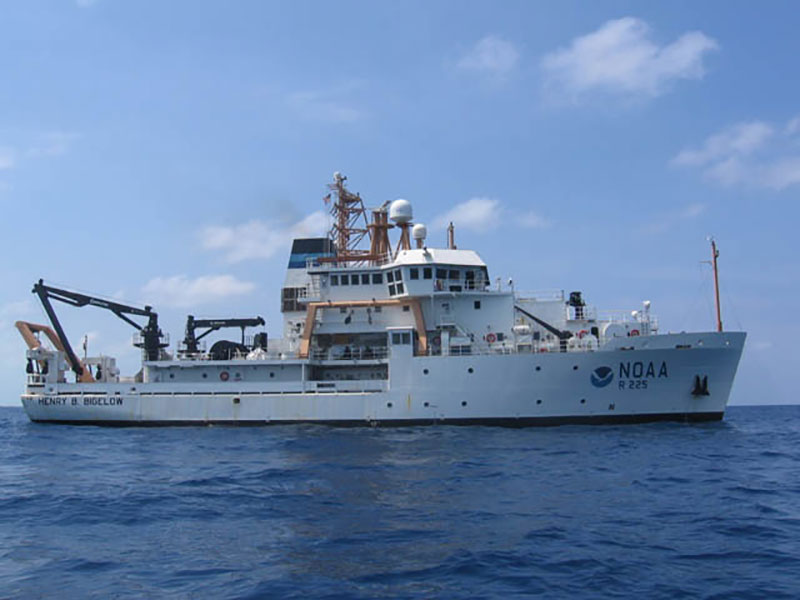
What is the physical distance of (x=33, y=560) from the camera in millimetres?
8516

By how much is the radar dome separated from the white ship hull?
6.38 meters

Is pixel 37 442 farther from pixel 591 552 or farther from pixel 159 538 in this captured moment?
pixel 591 552

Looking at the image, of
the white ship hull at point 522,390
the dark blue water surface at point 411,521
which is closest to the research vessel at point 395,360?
the white ship hull at point 522,390

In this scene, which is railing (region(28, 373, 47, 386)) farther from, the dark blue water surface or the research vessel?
the dark blue water surface

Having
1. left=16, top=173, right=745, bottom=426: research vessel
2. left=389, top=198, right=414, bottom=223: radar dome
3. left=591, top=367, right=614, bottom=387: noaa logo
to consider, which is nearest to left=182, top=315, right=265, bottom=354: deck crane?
left=16, top=173, right=745, bottom=426: research vessel

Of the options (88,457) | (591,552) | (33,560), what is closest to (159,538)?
(33,560)

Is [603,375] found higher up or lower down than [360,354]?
lower down

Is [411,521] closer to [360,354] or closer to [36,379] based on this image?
[360,354]

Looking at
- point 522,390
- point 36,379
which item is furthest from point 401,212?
point 36,379

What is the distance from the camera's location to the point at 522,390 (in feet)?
75.6

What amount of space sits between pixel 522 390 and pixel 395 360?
14.9ft

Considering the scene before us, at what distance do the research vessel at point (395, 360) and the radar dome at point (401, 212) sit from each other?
0.04 m

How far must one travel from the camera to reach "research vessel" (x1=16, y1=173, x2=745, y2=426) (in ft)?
74.9

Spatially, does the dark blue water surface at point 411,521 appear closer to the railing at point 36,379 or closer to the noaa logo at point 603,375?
the noaa logo at point 603,375
